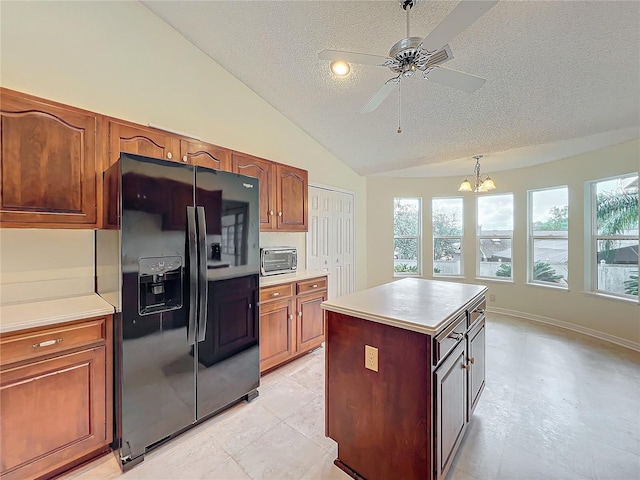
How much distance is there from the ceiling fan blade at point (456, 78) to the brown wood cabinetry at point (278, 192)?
5.81 feet

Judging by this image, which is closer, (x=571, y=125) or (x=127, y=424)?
(x=127, y=424)

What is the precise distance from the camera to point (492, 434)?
6.40 feet

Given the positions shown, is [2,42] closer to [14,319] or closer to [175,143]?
[175,143]

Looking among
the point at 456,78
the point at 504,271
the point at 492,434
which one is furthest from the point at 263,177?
the point at 504,271

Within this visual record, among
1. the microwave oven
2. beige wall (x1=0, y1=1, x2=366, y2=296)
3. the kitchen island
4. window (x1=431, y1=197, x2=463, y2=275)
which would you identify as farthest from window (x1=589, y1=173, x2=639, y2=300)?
beige wall (x1=0, y1=1, x2=366, y2=296)

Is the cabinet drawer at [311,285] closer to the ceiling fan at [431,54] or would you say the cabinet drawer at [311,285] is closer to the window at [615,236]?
the ceiling fan at [431,54]

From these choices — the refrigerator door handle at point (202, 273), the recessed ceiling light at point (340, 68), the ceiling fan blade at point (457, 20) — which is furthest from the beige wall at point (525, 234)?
the refrigerator door handle at point (202, 273)

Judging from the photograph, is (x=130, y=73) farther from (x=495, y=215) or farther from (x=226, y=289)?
(x=495, y=215)

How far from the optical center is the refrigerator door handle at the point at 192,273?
1854mm

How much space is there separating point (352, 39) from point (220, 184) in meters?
1.63

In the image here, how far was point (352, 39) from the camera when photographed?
7.61ft

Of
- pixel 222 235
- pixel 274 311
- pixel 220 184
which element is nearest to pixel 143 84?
pixel 220 184

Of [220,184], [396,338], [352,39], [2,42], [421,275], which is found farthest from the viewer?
[421,275]

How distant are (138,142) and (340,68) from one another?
1.78 metres
